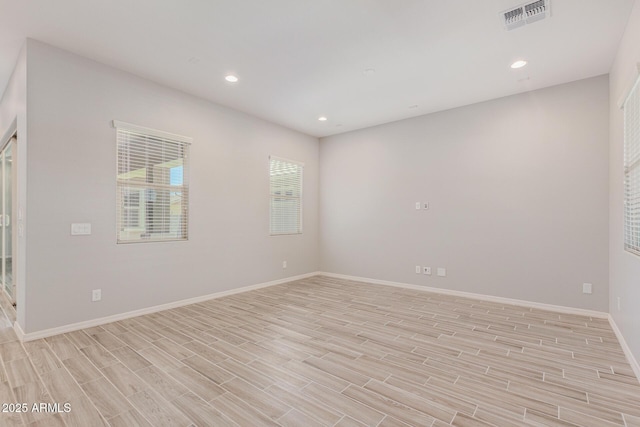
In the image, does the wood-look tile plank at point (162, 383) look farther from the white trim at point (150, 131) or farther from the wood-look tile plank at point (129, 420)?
the white trim at point (150, 131)

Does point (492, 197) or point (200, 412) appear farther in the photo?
point (492, 197)

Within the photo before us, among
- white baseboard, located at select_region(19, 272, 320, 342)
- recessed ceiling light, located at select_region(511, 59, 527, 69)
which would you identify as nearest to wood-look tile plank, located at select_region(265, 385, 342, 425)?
white baseboard, located at select_region(19, 272, 320, 342)

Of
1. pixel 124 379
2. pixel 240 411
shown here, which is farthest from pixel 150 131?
pixel 240 411

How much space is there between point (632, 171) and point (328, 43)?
3.00 metres

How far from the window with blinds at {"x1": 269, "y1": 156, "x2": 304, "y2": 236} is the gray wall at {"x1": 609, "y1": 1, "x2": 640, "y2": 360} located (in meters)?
4.61

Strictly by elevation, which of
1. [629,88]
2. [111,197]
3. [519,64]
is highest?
[519,64]

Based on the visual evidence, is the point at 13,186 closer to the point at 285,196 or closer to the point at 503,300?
the point at 285,196

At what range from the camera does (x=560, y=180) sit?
4.00 m

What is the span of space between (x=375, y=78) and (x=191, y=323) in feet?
12.1

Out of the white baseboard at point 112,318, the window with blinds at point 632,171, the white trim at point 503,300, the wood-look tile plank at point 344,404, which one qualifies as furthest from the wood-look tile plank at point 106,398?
the white trim at point 503,300

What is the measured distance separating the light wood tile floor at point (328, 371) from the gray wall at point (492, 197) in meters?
0.78

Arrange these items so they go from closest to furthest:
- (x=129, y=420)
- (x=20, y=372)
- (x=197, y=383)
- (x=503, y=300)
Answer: (x=129, y=420)
(x=197, y=383)
(x=20, y=372)
(x=503, y=300)

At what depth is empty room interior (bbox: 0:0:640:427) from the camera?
2.20 m

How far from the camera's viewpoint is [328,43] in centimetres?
306
